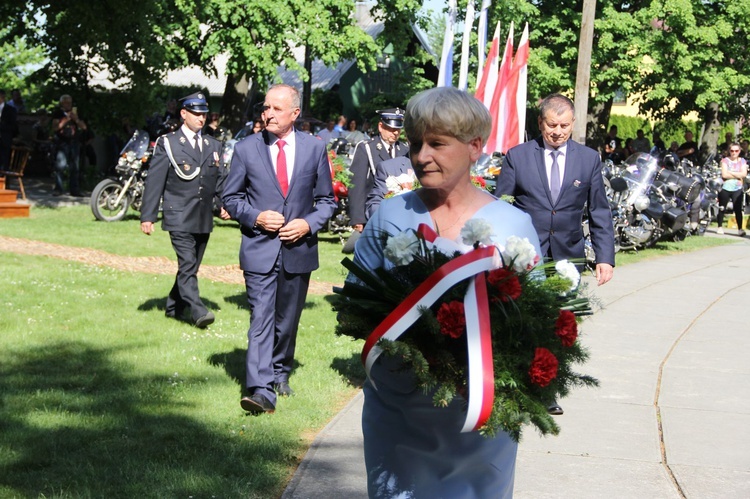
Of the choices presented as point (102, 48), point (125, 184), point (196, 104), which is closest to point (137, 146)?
point (125, 184)

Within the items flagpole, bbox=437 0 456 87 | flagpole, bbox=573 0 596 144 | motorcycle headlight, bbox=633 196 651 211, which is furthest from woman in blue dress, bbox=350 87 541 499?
flagpole, bbox=573 0 596 144

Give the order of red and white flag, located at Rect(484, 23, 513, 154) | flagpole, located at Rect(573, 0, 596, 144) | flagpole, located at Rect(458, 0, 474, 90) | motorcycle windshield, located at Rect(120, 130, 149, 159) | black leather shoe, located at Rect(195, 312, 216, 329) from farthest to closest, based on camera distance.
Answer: flagpole, located at Rect(573, 0, 596, 144) < motorcycle windshield, located at Rect(120, 130, 149, 159) < flagpole, located at Rect(458, 0, 474, 90) < red and white flag, located at Rect(484, 23, 513, 154) < black leather shoe, located at Rect(195, 312, 216, 329)

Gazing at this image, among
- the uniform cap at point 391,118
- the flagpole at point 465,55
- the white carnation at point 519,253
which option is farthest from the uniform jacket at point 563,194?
the flagpole at point 465,55

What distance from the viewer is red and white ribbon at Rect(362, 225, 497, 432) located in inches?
119

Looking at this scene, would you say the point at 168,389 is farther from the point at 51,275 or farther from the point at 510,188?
the point at 51,275

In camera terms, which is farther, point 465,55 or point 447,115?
point 465,55

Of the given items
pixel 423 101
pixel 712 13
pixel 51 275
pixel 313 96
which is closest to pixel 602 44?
pixel 712 13

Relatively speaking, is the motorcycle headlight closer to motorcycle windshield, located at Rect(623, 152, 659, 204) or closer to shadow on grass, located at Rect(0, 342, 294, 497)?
motorcycle windshield, located at Rect(623, 152, 659, 204)

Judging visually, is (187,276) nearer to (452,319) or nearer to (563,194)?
(563,194)

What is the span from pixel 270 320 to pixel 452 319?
395cm

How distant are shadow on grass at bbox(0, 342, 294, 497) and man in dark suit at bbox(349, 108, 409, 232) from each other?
9.80ft

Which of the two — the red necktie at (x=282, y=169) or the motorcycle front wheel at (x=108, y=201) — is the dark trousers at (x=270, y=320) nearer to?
the red necktie at (x=282, y=169)

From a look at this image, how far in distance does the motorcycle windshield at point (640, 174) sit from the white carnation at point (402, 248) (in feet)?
50.5

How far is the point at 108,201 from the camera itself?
17.9 meters
